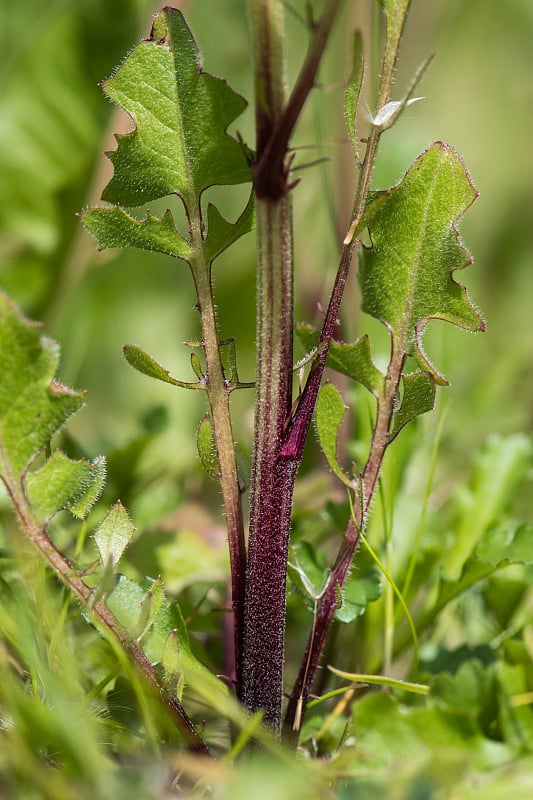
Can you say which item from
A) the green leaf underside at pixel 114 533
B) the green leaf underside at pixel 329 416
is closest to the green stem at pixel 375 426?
the green leaf underside at pixel 329 416

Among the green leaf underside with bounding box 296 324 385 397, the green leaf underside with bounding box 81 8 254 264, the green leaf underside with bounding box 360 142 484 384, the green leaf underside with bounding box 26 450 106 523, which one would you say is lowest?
the green leaf underside with bounding box 26 450 106 523

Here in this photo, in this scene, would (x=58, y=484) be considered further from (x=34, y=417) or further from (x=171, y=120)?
(x=171, y=120)

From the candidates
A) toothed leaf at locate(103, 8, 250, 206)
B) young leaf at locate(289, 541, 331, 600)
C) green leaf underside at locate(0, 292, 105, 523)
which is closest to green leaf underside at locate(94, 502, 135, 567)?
green leaf underside at locate(0, 292, 105, 523)

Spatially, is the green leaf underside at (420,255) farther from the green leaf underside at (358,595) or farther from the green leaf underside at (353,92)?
the green leaf underside at (358,595)

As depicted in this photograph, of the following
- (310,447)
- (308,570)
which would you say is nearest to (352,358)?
(308,570)

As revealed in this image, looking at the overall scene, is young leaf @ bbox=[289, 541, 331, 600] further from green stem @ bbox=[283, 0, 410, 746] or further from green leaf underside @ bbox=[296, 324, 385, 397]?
green leaf underside @ bbox=[296, 324, 385, 397]

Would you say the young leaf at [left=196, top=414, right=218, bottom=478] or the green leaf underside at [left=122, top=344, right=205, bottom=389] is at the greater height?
the green leaf underside at [left=122, top=344, right=205, bottom=389]

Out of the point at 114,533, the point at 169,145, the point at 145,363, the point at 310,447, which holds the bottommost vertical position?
the point at 310,447
